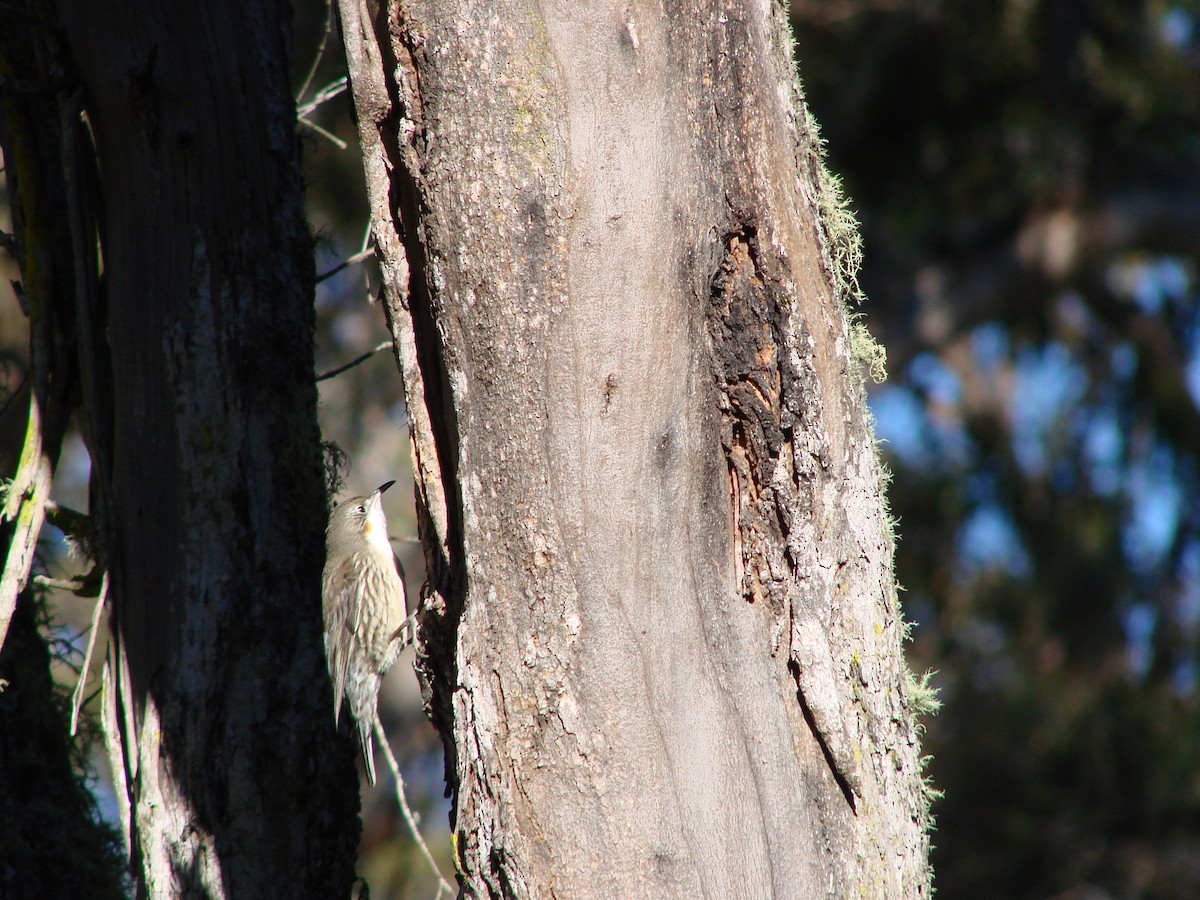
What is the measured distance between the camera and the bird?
3.98m

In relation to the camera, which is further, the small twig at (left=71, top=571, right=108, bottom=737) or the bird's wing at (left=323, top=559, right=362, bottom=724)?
the bird's wing at (left=323, top=559, right=362, bottom=724)

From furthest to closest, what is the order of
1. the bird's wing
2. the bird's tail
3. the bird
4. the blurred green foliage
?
the blurred green foliage → the bird → the bird's wing → the bird's tail

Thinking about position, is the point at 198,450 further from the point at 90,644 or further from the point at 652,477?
the point at 652,477

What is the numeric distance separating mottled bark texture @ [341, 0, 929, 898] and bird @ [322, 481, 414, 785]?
7.15 feet

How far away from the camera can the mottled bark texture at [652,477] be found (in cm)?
174

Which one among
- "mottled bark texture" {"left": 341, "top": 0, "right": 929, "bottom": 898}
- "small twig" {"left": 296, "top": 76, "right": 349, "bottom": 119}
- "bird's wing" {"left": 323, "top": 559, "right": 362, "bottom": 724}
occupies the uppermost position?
"small twig" {"left": 296, "top": 76, "right": 349, "bottom": 119}

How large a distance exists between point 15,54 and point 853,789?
2289 mm

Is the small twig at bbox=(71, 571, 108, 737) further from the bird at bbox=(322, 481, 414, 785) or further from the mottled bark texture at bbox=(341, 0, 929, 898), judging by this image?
the bird at bbox=(322, 481, 414, 785)

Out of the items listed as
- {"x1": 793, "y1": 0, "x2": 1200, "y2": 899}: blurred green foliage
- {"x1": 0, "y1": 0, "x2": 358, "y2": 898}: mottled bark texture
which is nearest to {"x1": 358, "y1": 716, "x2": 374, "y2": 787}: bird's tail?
{"x1": 0, "y1": 0, "x2": 358, "y2": 898}: mottled bark texture

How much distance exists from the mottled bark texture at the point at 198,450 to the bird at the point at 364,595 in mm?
1539

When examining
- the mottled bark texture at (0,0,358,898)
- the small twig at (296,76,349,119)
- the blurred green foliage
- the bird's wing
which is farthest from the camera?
the blurred green foliage

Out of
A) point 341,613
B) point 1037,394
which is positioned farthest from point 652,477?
point 1037,394

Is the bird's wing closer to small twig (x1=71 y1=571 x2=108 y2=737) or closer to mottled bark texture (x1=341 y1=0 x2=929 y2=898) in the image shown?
small twig (x1=71 y1=571 x2=108 y2=737)

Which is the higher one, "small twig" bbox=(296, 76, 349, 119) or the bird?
"small twig" bbox=(296, 76, 349, 119)
